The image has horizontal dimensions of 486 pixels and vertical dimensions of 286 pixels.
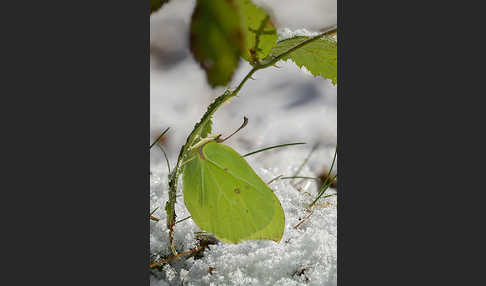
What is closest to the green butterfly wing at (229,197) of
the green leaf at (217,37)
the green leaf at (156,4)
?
the green leaf at (217,37)

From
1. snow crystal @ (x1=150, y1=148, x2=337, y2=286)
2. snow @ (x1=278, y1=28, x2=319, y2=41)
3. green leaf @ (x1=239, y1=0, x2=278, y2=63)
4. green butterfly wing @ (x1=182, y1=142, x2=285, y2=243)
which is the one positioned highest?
green leaf @ (x1=239, y1=0, x2=278, y2=63)

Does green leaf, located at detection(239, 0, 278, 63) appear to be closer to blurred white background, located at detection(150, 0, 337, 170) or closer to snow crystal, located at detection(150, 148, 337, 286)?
blurred white background, located at detection(150, 0, 337, 170)

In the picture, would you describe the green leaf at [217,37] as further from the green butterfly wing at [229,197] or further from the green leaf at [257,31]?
the green butterfly wing at [229,197]

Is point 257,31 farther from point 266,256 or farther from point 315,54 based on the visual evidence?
point 266,256

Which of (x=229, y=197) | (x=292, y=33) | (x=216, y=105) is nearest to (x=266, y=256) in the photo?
(x=229, y=197)

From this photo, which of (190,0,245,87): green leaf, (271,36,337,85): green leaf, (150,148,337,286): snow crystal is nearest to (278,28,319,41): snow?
(271,36,337,85): green leaf

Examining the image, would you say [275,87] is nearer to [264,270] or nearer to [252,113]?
[252,113]
